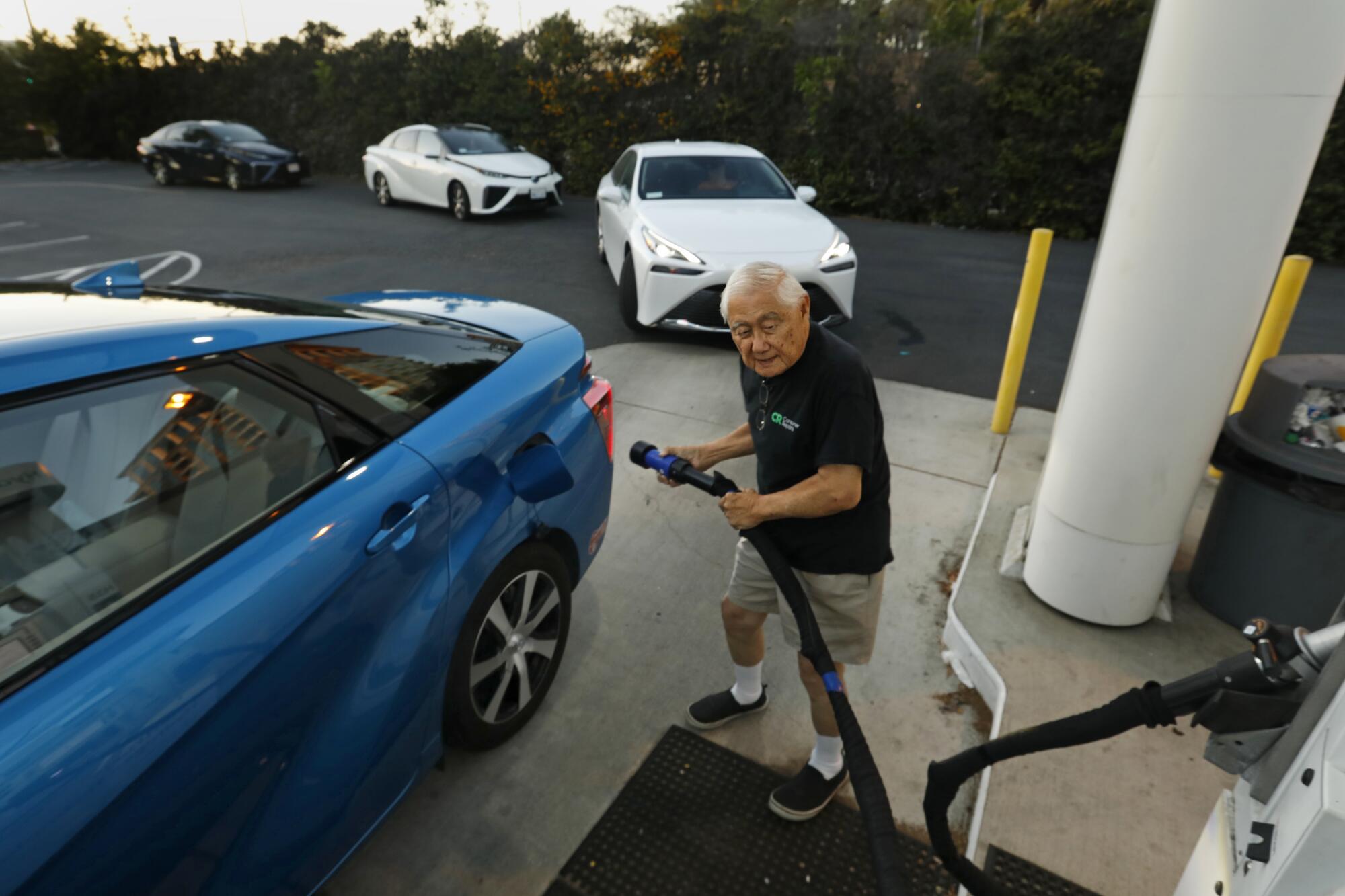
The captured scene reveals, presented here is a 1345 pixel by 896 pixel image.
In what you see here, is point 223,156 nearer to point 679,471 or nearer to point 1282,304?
point 679,471

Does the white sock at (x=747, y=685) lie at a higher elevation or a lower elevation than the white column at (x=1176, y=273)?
lower

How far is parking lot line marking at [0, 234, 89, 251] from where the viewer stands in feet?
34.4

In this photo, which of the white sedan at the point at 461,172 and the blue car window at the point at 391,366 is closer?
the blue car window at the point at 391,366

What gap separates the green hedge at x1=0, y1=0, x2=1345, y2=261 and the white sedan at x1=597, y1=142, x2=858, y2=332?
5.35 m

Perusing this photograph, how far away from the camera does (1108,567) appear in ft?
9.86

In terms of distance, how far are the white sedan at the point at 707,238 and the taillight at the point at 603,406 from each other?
3.20 metres

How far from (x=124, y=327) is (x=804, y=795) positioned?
216cm

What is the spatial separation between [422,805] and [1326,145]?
11.8 meters

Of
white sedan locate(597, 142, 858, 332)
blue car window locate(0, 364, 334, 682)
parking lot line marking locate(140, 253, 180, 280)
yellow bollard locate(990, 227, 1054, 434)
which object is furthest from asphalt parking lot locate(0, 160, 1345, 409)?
blue car window locate(0, 364, 334, 682)

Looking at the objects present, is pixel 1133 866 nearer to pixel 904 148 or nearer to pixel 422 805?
pixel 422 805

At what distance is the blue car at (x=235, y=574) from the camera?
1360mm

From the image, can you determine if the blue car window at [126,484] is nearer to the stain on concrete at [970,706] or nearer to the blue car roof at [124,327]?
the blue car roof at [124,327]

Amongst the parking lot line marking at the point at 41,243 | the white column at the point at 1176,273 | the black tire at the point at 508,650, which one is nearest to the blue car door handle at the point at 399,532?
the black tire at the point at 508,650

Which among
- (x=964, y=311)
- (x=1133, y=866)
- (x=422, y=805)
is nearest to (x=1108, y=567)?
(x=1133, y=866)
